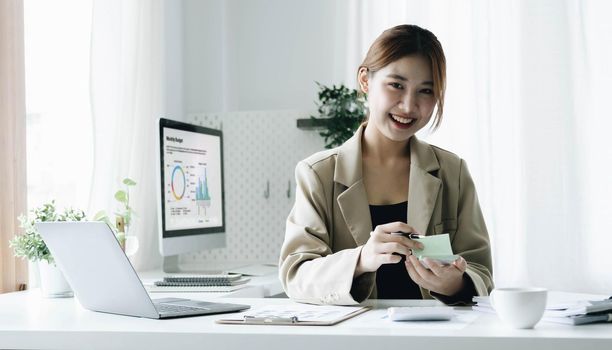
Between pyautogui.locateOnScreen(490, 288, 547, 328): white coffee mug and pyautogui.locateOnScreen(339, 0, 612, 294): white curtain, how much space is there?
86.8 inches

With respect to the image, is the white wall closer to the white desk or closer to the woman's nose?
the woman's nose

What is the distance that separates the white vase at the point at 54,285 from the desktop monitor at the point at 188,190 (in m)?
0.56

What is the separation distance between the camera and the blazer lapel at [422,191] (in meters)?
2.00

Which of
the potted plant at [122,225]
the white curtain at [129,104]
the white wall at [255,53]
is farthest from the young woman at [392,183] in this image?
the white wall at [255,53]

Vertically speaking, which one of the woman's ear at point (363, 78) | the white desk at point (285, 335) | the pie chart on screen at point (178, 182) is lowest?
the white desk at point (285, 335)

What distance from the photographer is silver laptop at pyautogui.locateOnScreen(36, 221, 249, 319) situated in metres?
1.52

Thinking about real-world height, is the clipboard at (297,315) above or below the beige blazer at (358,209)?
below

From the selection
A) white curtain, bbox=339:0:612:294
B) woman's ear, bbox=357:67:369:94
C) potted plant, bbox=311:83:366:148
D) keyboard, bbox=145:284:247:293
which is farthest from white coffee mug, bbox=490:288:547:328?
potted plant, bbox=311:83:366:148

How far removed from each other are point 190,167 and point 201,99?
1153 millimetres

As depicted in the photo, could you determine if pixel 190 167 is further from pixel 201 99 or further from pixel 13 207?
pixel 201 99

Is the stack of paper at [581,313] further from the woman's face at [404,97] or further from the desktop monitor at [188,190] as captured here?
the desktop monitor at [188,190]

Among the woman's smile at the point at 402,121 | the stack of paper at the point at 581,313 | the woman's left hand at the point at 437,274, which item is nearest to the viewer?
the stack of paper at the point at 581,313

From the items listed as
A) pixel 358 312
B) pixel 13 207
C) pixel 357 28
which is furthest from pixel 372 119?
pixel 357 28

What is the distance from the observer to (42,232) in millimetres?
1660
